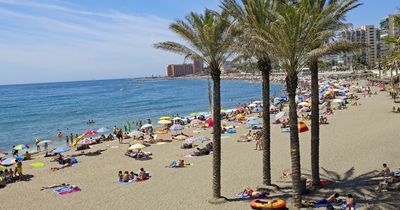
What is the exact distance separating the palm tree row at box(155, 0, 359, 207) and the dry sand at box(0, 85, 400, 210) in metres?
1.98

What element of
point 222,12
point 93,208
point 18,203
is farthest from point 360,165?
point 18,203

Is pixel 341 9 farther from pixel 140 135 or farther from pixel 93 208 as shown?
pixel 140 135

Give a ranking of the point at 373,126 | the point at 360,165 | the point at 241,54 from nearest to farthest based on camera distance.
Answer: the point at 241,54 < the point at 360,165 < the point at 373,126

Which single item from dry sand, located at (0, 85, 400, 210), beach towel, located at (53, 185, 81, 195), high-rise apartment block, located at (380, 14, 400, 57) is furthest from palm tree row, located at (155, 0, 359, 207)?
beach towel, located at (53, 185, 81, 195)

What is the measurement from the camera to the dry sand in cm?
1538

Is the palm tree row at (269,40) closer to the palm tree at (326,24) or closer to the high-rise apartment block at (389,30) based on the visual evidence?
the palm tree at (326,24)

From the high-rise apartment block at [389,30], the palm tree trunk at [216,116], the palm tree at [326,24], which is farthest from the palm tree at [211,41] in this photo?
the high-rise apartment block at [389,30]

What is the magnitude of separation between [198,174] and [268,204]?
22.9 ft

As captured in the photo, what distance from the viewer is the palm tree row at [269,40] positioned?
1106 centimetres

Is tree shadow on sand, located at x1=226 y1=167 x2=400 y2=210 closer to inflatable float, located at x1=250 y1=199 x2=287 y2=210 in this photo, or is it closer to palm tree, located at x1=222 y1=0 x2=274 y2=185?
inflatable float, located at x1=250 y1=199 x2=287 y2=210

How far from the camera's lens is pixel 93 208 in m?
15.4

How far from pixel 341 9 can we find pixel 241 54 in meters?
3.56

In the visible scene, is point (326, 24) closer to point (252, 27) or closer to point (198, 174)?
point (252, 27)

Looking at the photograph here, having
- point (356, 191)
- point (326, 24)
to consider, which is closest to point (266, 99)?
point (326, 24)
